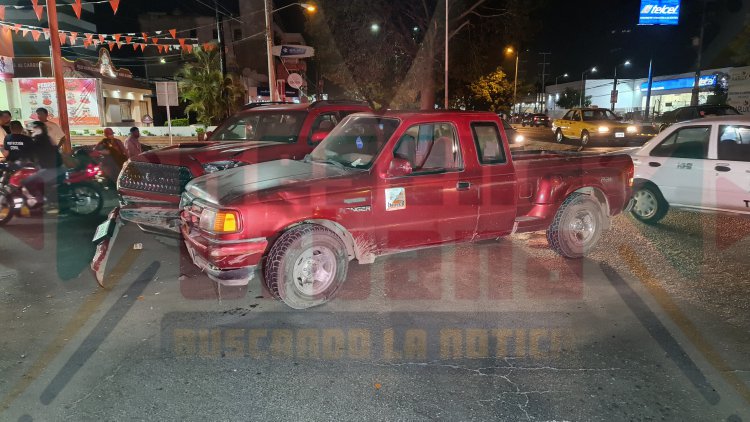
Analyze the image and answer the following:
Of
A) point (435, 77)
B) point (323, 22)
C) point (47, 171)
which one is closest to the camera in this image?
point (47, 171)

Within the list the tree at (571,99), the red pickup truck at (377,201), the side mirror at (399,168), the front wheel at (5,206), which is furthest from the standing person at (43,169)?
the tree at (571,99)

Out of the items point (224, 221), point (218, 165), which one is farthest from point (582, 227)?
point (218, 165)

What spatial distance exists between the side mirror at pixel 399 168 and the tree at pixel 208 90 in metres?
31.0

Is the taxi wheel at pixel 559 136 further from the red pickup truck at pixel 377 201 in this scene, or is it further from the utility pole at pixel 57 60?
the utility pole at pixel 57 60

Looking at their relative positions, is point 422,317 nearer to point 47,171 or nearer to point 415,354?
point 415,354

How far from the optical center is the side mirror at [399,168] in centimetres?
511

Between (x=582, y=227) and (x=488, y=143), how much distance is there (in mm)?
1861

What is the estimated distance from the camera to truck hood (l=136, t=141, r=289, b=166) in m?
6.82

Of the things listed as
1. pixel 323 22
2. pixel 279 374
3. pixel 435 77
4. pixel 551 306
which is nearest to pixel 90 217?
pixel 279 374

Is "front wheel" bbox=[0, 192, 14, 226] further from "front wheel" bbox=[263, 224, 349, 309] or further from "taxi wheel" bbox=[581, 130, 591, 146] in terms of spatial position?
"taxi wheel" bbox=[581, 130, 591, 146]

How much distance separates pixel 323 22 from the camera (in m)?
26.0

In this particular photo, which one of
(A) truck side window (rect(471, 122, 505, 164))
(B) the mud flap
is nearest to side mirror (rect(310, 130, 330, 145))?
(A) truck side window (rect(471, 122, 505, 164))

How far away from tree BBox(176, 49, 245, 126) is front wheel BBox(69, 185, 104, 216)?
25.7m

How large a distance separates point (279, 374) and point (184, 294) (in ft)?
7.13
